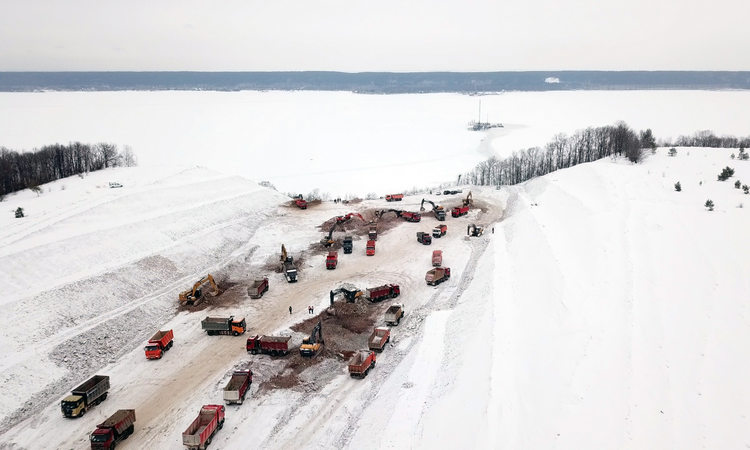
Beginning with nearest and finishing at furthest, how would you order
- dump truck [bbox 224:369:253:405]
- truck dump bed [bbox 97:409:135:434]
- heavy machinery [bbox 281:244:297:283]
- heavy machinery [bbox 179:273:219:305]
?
1. truck dump bed [bbox 97:409:135:434]
2. dump truck [bbox 224:369:253:405]
3. heavy machinery [bbox 179:273:219:305]
4. heavy machinery [bbox 281:244:297:283]

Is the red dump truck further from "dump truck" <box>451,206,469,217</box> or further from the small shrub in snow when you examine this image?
the small shrub in snow

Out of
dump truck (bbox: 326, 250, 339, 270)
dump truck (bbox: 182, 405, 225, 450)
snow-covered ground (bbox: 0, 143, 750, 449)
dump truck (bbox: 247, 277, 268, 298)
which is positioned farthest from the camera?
dump truck (bbox: 326, 250, 339, 270)

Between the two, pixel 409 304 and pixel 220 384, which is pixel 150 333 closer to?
pixel 220 384

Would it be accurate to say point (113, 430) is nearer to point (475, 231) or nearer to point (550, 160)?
point (475, 231)

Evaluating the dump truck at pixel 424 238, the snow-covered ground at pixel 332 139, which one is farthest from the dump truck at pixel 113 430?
the snow-covered ground at pixel 332 139

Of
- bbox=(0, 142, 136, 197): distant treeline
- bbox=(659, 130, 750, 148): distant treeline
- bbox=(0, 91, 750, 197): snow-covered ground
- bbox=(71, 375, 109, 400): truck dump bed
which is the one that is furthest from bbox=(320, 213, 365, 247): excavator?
bbox=(659, 130, 750, 148): distant treeline

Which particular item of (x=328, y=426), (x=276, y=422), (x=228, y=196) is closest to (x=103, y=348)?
(x=276, y=422)

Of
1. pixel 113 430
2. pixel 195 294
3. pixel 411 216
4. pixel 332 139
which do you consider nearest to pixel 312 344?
pixel 113 430

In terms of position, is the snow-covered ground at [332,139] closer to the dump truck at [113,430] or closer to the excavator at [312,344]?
the excavator at [312,344]
